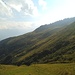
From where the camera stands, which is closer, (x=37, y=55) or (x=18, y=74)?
(x=18, y=74)

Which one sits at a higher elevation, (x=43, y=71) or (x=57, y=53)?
(x=57, y=53)

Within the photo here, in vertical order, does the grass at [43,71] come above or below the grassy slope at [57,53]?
below

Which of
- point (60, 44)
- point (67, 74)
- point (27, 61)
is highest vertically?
point (60, 44)

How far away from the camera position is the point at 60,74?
1742 inches

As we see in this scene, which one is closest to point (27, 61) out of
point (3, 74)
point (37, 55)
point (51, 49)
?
point (37, 55)

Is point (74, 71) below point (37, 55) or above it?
below

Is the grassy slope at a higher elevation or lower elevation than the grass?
higher

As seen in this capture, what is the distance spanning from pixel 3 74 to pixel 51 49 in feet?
385

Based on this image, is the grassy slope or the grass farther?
the grassy slope

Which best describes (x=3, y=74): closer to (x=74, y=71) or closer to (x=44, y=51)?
→ (x=74, y=71)

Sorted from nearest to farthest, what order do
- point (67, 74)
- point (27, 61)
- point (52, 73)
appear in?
point (67, 74) → point (52, 73) → point (27, 61)

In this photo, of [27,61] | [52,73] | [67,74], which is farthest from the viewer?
[27,61]

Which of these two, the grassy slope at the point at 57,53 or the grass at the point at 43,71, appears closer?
the grass at the point at 43,71

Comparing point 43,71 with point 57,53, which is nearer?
point 43,71
